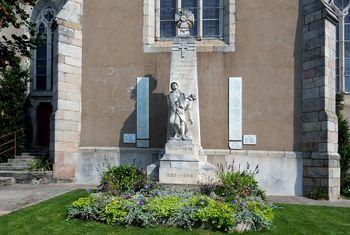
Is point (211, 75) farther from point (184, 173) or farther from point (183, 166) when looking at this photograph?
point (184, 173)

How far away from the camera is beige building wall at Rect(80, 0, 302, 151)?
12.5m

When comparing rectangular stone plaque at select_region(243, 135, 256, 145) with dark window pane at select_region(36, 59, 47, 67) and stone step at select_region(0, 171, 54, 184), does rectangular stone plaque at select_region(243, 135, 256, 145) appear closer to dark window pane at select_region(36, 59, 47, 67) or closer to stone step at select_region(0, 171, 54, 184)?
stone step at select_region(0, 171, 54, 184)

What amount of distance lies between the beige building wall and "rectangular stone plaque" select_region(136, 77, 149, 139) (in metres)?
0.17

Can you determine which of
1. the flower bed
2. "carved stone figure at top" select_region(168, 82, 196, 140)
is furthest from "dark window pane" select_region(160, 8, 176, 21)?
the flower bed

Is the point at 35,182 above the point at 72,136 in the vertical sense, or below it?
below

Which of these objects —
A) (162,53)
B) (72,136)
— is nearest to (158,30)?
(162,53)

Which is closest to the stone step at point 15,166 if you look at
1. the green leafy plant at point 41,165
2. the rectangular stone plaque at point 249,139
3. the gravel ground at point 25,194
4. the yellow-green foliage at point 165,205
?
the green leafy plant at point 41,165

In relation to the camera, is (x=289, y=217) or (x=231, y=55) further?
(x=231, y=55)

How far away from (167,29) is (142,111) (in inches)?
124

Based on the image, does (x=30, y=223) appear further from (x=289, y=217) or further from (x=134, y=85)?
(x=134, y=85)

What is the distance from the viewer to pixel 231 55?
12758 mm

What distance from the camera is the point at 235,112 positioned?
41.2 feet

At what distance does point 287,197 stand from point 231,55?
4.83m

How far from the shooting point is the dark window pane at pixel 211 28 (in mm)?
13445
